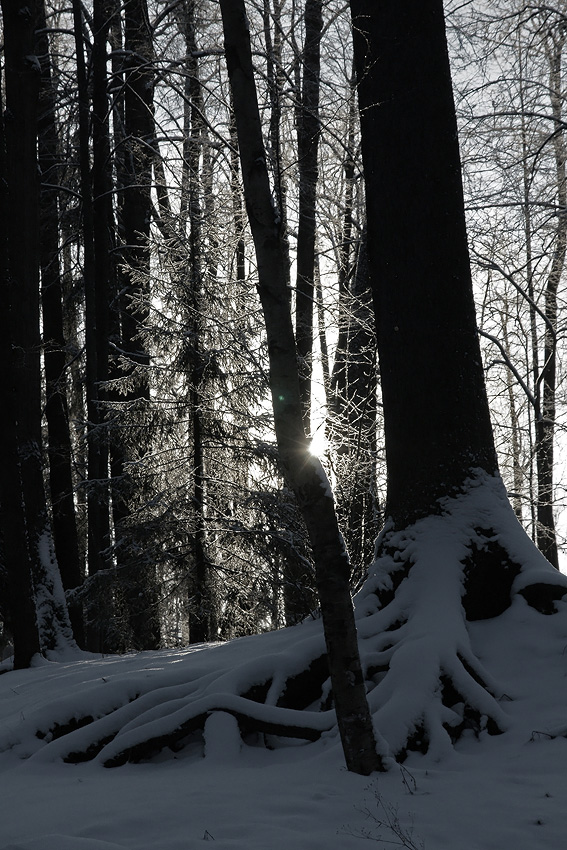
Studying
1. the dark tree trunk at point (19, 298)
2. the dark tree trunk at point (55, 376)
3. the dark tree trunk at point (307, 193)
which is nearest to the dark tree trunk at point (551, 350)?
the dark tree trunk at point (307, 193)

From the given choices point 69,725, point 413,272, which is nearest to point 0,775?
point 69,725

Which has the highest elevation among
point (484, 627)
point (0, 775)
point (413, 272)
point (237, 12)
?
point (237, 12)

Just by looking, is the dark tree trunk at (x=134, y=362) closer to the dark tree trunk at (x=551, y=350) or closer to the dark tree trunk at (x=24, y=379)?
the dark tree trunk at (x=24, y=379)

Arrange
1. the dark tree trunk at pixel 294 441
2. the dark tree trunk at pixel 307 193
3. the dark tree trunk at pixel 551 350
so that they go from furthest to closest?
the dark tree trunk at pixel 551 350 → the dark tree trunk at pixel 307 193 → the dark tree trunk at pixel 294 441

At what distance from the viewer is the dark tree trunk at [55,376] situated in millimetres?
14445

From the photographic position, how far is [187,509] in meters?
11.3

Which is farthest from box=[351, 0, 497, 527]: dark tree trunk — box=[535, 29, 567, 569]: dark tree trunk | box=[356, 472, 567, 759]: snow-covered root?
box=[535, 29, 567, 569]: dark tree trunk

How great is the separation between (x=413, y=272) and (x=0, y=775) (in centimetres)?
431

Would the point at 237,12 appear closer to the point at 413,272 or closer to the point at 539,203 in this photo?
the point at 413,272

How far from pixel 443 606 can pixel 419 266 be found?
2451 millimetres

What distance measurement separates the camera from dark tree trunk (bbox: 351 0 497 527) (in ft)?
17.9

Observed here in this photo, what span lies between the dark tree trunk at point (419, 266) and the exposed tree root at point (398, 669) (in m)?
0.38

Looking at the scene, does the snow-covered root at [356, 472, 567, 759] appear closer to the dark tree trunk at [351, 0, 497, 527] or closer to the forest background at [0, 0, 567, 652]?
the dark tree trunk at [351, 0, 497, 527]

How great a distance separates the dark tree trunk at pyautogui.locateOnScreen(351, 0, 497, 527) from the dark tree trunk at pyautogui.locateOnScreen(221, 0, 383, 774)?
1.60 meters
